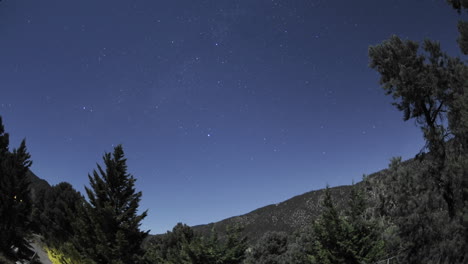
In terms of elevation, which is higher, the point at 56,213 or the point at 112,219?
the point at 56,213

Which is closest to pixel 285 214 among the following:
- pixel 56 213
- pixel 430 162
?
pixel 56 213

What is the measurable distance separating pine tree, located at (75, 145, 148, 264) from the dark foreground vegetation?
0.07 meters

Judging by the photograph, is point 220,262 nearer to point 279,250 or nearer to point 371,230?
point 371,230

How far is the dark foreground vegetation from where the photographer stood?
14.0 m

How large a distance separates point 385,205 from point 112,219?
18937 mm

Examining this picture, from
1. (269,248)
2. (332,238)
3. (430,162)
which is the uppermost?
(430,162)

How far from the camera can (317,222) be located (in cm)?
2680

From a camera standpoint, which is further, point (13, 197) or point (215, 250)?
point (215, 250)

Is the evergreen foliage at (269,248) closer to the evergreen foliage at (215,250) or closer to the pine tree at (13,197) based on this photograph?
Answer: the evergreen foliage at (215,250)

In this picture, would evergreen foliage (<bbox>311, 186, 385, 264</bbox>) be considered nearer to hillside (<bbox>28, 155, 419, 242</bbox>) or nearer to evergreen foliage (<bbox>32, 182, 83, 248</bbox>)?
evergreen foliage (<bbox>32, 182, 83, 248</bbox>)

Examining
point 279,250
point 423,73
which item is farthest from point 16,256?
point 279,250

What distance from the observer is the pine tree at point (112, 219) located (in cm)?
2064

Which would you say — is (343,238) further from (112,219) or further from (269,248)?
(269,248)

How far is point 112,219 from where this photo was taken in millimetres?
21578
